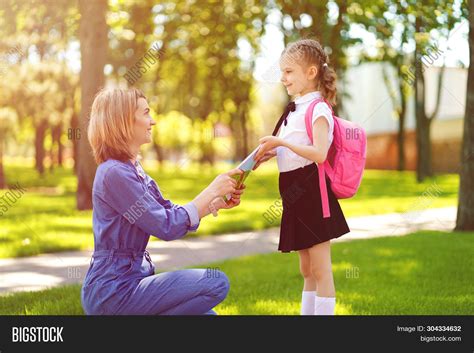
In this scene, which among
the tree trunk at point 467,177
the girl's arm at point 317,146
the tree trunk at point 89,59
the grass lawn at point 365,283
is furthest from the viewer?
the tree trunk at point 89,59

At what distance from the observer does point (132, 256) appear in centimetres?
322

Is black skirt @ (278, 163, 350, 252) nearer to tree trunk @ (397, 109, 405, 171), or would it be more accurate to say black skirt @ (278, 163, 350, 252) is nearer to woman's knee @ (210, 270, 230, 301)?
woman's knee @ (210, 270, 230, 301)

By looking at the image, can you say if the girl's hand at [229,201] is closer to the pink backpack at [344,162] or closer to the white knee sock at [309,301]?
the pink backpack at [344,162]

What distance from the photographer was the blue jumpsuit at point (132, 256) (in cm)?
312

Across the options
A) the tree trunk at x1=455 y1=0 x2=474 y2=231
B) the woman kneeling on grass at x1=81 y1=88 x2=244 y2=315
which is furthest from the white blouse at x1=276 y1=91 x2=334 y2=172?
the tree trunk at x1=455 y1=0 x2=474 y2=231

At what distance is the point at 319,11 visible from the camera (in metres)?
10.7

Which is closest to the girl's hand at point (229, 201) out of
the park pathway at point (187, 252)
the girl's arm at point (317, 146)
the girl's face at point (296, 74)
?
the girl's arm at point (317, 146)

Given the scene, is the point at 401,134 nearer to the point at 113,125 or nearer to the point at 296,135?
the point at 296,135

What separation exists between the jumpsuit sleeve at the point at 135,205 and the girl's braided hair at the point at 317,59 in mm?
1289

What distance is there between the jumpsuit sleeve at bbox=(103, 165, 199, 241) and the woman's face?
0.23 m

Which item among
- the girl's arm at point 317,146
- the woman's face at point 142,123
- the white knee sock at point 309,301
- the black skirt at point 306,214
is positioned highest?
the woman's face at point 142,123

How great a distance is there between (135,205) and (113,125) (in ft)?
1.35
